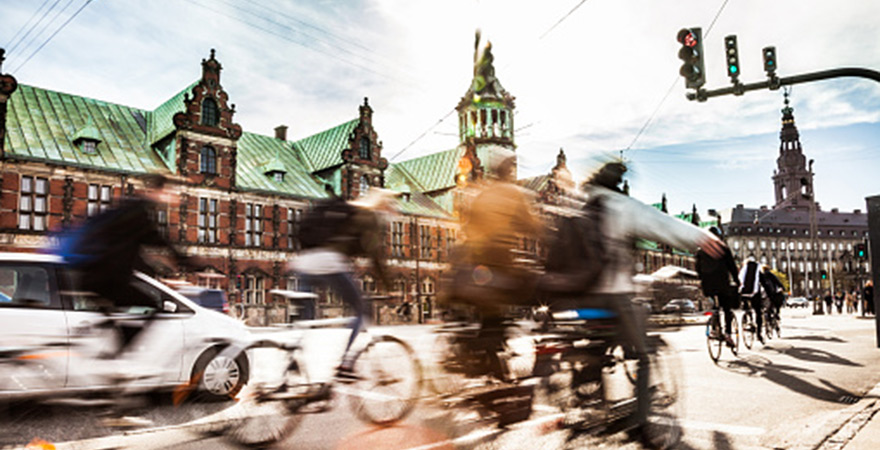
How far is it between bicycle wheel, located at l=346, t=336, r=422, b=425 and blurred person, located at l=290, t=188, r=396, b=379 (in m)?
0.20

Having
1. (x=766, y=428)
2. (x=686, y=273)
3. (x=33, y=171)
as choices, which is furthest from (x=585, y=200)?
(x=33, y=171)

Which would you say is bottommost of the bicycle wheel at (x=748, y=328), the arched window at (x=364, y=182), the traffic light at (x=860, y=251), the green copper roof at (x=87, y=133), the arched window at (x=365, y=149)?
the bicycle wheel at (x=748, y=328)

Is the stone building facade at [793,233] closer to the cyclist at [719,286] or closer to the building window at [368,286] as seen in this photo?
the cyclist at [719,286]

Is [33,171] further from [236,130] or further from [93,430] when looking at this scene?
[93,430]

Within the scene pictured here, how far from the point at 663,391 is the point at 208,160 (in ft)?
116

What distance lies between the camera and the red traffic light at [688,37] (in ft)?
41.6

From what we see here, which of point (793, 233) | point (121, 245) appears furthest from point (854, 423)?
point (793, 233)

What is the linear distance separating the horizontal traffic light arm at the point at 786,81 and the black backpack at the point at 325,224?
392 inches

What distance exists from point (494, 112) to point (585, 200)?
5367 centimetres

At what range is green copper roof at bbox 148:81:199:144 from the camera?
36.7 m

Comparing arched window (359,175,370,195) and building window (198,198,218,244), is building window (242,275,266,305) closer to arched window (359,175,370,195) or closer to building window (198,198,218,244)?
building window (198,198,218,244)

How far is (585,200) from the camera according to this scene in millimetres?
6266

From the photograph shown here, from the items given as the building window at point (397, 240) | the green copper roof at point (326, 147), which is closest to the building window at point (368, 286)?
the green copper roof at point (326, 147)

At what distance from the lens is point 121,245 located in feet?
19.1
